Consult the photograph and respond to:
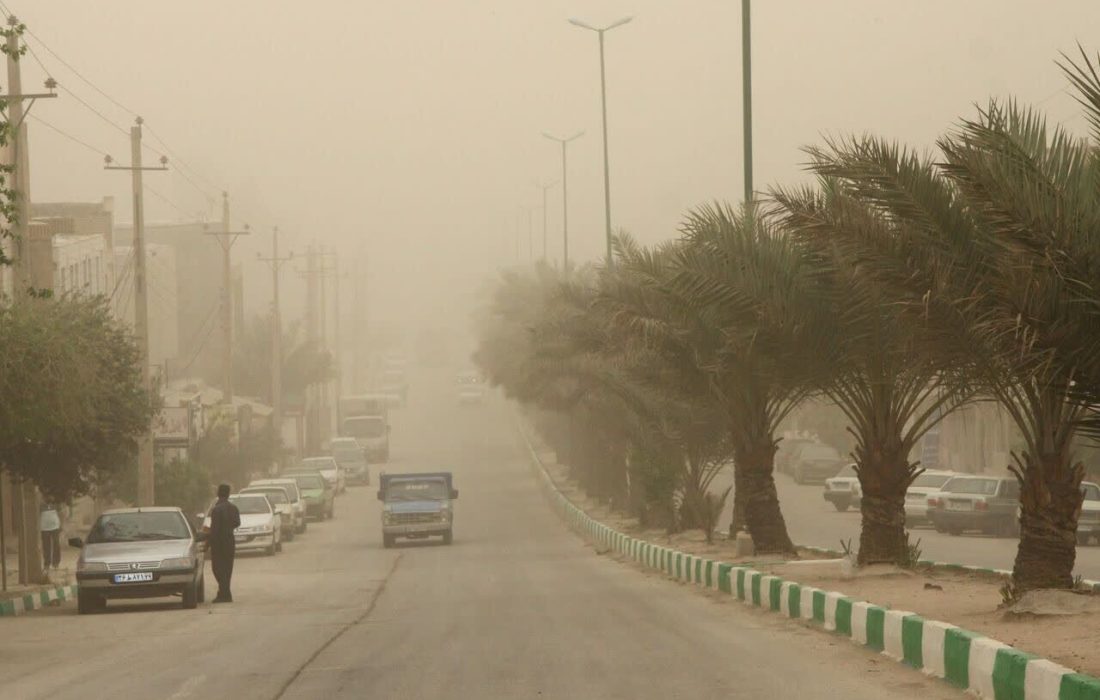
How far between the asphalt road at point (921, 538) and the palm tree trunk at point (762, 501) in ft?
12.1

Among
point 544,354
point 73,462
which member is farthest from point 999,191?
point 544,354

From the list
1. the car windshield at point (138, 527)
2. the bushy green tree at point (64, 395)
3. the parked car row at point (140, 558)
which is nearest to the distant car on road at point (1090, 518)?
the parked car row at point (140, 558)

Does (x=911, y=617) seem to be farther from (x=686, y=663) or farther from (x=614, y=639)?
(x=614, y=639)

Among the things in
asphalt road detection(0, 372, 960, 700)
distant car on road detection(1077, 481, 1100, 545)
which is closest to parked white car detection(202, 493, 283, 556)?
asphalt road detection(0, 372, 960, 700)

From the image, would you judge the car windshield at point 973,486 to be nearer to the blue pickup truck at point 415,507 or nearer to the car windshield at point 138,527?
the blue pickup truck at point 415,507

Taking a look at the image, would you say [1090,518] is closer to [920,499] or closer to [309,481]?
[920,499]

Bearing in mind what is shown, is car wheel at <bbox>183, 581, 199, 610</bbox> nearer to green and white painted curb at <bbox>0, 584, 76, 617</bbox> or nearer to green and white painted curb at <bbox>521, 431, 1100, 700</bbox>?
green and white painted curb at <bbox>0, 584, 76, 617</bbox>

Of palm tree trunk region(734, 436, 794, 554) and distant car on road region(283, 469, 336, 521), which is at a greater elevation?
palm tree trunk region(734, 436, 794, 554)

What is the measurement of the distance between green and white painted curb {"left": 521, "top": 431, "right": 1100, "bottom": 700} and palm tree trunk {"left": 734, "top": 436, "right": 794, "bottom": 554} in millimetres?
2987

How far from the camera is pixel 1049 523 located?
17.0 m

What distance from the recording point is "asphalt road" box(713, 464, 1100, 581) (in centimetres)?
3116

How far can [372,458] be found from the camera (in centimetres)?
8919

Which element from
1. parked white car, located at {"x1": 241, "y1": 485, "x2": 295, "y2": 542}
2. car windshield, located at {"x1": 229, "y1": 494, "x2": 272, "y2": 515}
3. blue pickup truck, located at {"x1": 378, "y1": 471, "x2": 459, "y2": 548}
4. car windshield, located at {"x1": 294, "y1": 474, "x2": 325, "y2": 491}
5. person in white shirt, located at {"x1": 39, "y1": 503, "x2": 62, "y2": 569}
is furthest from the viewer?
car windshield, located at {"x1": 294, "y1": 474, "x2": 325, "y2": 491}

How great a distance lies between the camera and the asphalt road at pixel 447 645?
41.8 ft
